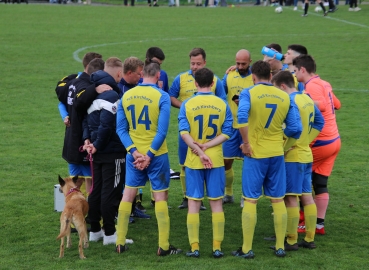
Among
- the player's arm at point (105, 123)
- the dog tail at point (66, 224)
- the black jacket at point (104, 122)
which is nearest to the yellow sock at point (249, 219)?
the black jacket at point (104, 122)

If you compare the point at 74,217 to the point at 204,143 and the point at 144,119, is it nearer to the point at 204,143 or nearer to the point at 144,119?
the point at 144,119

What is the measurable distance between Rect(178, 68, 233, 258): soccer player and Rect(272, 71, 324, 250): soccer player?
0.87 meters

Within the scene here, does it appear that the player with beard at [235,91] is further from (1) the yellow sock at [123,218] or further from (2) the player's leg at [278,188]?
Answer: (1) the yellow sock at [123,218]

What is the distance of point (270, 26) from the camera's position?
3425cm

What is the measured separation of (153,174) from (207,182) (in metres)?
0.66

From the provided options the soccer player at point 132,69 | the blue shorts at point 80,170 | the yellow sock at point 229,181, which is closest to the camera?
the soccer player at point 132,69

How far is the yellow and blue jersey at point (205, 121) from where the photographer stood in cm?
739

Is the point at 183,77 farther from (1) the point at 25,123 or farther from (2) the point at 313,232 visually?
(1) the point at 25,123

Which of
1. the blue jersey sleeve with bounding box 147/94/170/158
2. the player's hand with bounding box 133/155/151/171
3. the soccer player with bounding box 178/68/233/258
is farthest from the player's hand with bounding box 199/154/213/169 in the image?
the player's hand with bounding box 133/155/151/171

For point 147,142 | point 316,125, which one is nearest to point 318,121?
point 316,125

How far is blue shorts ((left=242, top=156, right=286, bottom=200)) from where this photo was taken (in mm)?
7473

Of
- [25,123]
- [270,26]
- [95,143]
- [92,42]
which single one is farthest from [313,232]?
[270,26]

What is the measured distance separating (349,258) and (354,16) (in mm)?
32862

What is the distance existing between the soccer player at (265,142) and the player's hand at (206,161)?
1.38 feet
